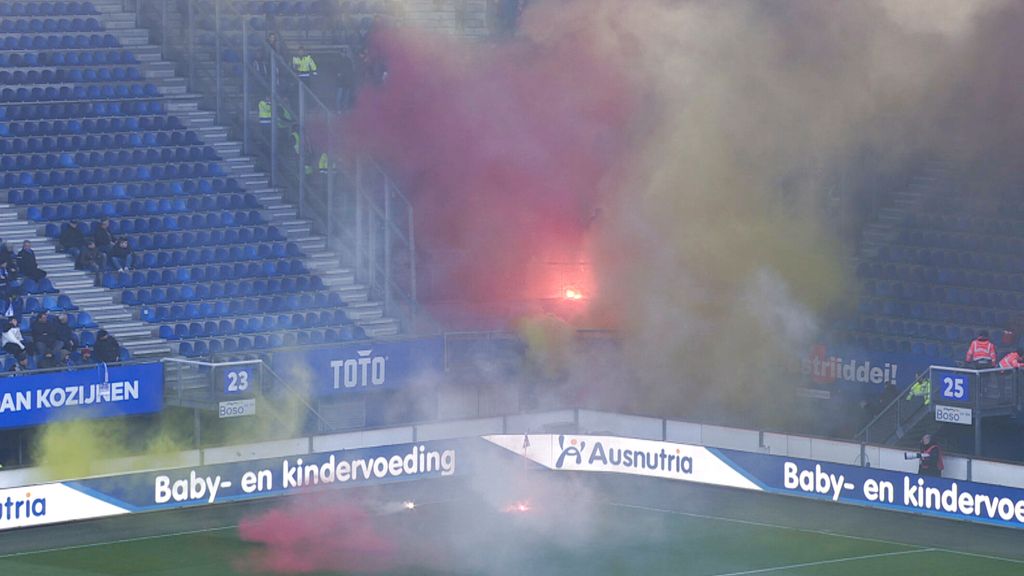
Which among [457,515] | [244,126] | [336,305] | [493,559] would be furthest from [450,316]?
[493,559]

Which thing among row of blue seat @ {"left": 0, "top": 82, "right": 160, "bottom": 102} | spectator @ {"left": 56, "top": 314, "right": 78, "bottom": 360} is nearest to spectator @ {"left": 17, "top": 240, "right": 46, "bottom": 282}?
spectator @ {"left": 56, "top": 314, "right": 78, "bottom": 360}

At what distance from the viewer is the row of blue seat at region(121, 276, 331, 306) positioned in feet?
119

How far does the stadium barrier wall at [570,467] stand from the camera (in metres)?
30.5

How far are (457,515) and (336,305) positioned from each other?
7638 mm

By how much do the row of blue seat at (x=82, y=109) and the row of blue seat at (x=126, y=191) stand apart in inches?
67.9

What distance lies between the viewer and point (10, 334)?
33312 mm

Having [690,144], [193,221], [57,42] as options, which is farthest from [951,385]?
[57,42]

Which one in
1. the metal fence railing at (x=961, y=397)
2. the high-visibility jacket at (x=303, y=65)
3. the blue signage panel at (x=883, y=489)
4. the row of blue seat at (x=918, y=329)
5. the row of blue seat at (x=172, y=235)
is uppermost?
the high-visibility jacket at (x=303, y=65)

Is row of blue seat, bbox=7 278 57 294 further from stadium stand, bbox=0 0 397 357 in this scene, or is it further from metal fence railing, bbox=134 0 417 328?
metal fence railing, bbox=134 0 417 328

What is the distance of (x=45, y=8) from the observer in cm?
3997

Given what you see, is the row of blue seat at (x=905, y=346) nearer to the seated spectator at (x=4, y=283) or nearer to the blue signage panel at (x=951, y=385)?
the blue signage panel at (x=951, y=385)

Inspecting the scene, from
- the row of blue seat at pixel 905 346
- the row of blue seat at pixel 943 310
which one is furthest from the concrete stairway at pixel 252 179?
the row of blue seat at pixel 943 310

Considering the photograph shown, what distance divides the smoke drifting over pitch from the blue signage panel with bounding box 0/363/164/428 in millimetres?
8544

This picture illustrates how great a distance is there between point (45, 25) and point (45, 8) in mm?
435
